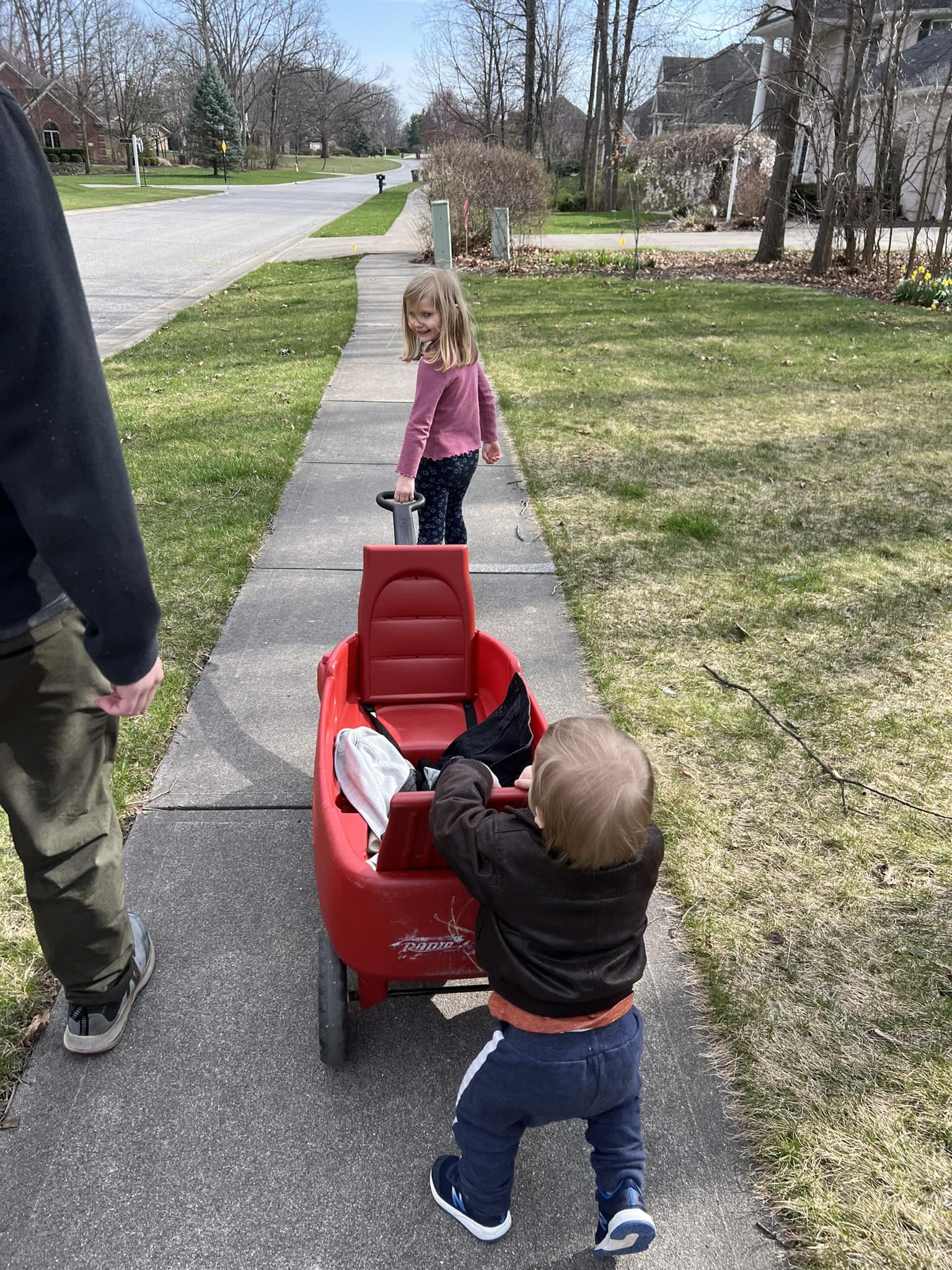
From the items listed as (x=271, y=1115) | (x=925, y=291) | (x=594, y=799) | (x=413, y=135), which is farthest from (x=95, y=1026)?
(x=413, y=135)

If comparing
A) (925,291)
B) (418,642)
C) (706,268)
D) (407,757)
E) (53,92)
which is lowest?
(407,757)

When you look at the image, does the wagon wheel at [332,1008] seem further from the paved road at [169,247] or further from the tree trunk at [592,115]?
the tree trunk at [592,115]

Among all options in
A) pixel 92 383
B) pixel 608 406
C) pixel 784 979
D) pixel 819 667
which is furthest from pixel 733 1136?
pixel 608 406

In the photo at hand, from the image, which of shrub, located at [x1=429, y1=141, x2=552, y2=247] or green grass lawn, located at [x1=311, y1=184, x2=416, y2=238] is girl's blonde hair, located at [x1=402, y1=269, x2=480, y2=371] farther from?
green grass lawn, located at [x1=311, y1=184, x2=416, y2=238]

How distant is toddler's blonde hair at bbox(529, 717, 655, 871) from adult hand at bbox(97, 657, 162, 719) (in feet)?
2.35

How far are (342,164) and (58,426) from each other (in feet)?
318

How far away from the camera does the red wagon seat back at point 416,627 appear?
2990 millimetres

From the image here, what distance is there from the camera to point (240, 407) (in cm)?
772

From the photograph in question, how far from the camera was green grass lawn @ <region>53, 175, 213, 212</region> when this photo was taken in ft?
106

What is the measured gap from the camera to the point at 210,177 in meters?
61.8

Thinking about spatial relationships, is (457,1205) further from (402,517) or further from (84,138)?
(84,138)

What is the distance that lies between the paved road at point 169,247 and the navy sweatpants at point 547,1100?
12.9 ft

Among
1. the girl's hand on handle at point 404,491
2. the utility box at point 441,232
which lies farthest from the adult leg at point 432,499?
the utility box at point 441,232

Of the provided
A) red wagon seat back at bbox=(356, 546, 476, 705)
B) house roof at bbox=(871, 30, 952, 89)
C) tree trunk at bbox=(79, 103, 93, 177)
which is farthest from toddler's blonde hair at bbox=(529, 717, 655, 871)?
tree trunk at bbox=(79, 103, 93, 177)
